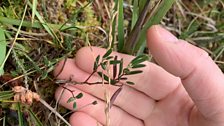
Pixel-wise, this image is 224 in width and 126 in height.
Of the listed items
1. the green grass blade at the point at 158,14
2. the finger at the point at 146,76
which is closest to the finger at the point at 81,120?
the finger at the point at 146,76

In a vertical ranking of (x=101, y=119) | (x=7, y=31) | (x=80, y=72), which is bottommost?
(x=101, y=119)

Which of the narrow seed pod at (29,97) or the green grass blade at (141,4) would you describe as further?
the green grass blade at (141,4)

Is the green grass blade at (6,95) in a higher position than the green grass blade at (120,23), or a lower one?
lower

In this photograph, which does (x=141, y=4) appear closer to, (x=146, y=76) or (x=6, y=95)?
(x=146, y=76)

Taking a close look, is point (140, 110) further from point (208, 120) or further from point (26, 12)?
point (26, 12)

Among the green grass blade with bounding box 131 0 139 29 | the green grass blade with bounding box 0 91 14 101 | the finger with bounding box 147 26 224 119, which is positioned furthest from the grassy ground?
the finger with bounding box 147 26 224 119

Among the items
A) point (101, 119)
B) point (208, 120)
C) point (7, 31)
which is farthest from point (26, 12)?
point (208, 120)

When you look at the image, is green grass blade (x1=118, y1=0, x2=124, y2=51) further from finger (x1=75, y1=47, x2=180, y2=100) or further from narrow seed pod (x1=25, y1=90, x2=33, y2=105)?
narrow seed pod (x1=25, y1=90, x2=33, y2=105)

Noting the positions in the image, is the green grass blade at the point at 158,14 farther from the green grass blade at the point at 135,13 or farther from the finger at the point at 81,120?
the finger at the point at 81,120
